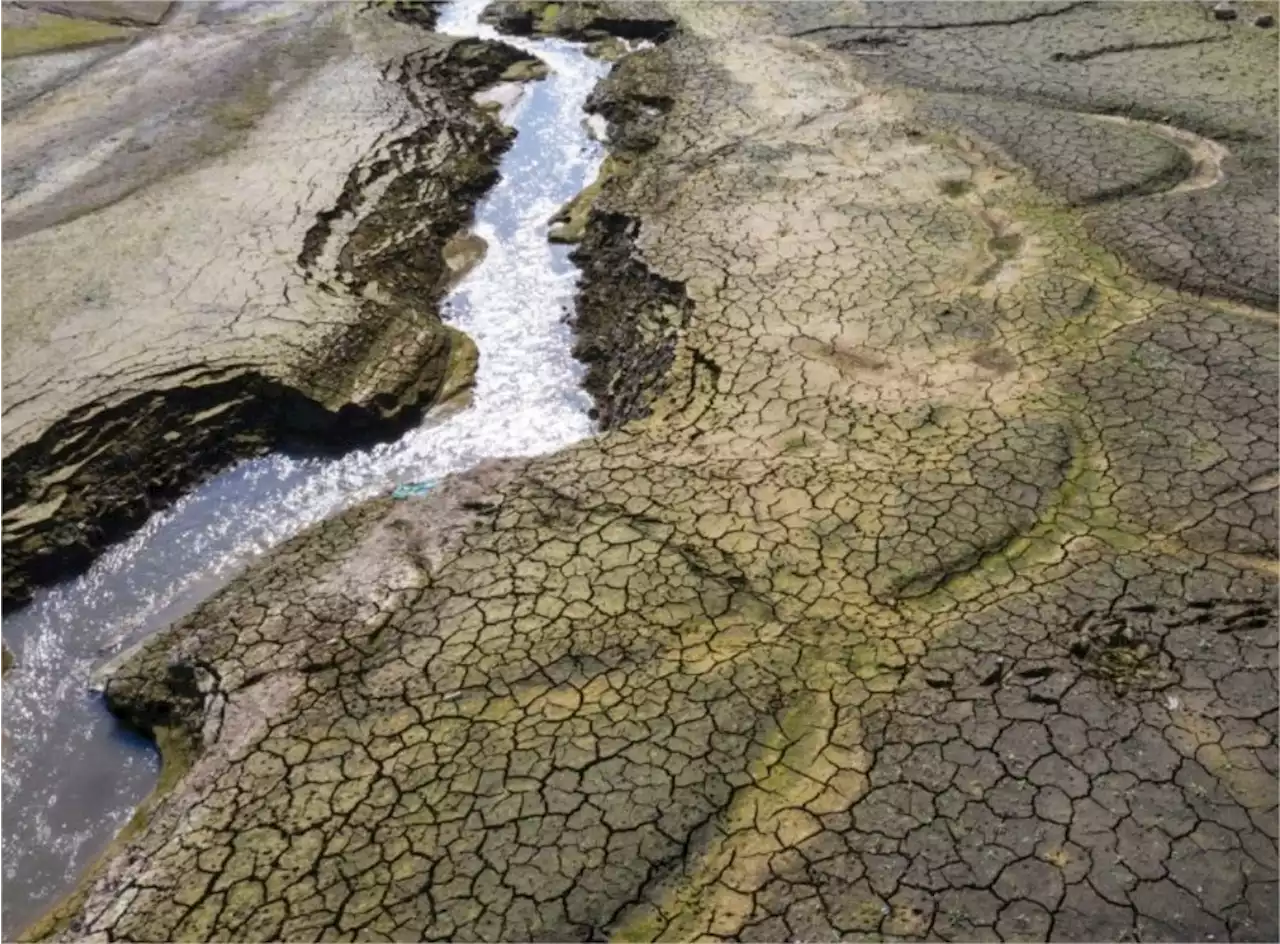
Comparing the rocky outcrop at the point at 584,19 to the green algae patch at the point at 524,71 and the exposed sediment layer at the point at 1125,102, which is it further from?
the exposed sediment layer at the point at 1125,102

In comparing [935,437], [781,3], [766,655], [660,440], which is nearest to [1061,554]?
[935,437]

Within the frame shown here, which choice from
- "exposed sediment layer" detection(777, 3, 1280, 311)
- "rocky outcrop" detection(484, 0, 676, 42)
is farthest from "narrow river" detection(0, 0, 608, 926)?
"exposed sediment layer" detection(777, 3, 1280, 311)

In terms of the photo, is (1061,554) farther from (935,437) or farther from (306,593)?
(306,593)

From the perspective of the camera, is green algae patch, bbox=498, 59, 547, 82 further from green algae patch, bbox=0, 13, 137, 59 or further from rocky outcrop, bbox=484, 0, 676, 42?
green algae patch, bbox=0, 13, 137, 59

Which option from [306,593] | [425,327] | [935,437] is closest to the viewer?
[306,593]

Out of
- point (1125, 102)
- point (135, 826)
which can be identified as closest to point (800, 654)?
point (135, 826)

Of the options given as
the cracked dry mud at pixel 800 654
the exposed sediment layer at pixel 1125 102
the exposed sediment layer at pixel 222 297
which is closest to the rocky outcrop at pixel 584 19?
the exposed sediment layer at pixel 1125 102

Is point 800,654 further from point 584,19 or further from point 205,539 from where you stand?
point 584,19
